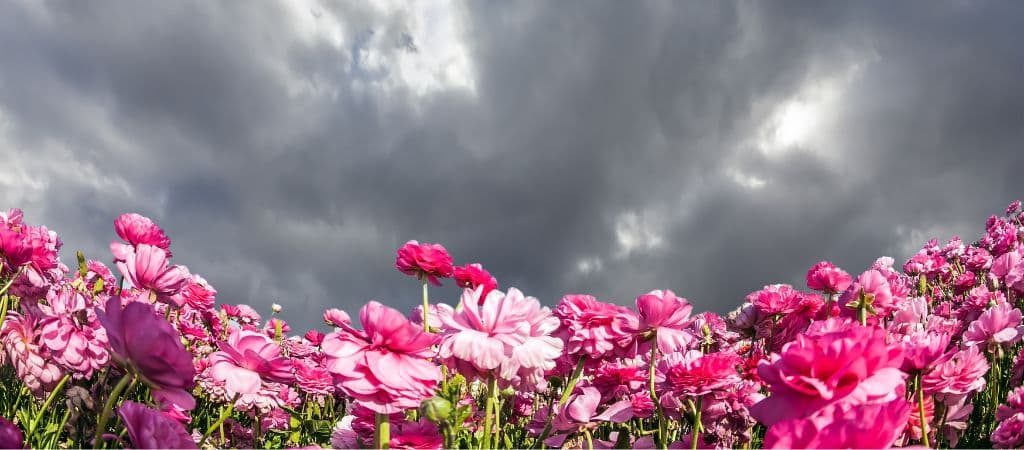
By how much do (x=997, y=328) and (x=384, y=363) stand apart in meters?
3.34

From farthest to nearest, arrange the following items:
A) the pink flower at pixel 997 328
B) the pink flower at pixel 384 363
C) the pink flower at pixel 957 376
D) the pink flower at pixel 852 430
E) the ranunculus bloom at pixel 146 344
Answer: the pink flower at pixel 997 328
the pink flower at pixel 957 376
the pink flower at pixel 384 363
the ranunculus bloom at pixel 146 344
the pink flower at pixel 852 430

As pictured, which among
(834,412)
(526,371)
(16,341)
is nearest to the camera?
(834,412)

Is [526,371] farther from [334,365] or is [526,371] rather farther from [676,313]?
[334,365]

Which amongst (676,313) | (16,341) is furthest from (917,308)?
(16,341)

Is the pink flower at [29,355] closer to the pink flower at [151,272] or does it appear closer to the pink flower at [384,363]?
the pink flower at [151,272]

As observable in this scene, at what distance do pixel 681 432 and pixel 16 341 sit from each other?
138 inches

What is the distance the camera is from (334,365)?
48.2 inches

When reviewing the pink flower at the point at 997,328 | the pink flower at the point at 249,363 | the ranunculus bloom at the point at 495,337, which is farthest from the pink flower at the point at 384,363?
the pink flower at the point at 997,328

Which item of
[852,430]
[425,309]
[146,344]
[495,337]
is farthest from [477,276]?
[852,430]

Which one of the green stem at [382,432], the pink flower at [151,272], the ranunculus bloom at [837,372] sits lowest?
the green stem at [382,432]

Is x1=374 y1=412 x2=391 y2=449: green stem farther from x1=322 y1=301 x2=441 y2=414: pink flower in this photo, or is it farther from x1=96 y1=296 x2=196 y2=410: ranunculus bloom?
x1=96 y1=296 x2=196 y2=410: ranunculus bloom

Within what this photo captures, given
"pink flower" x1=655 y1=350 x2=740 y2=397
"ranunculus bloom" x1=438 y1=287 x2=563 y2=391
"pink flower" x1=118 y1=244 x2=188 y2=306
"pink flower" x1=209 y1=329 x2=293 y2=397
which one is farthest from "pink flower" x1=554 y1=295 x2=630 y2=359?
"pink flower" x1=118 y1=244 x2=188 y2=306

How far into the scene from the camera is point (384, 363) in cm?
123

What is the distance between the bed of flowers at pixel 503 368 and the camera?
109 centimetres
